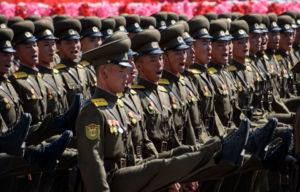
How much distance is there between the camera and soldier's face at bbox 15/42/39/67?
6871mm

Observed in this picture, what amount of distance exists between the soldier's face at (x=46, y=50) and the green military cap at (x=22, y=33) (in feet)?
1.14

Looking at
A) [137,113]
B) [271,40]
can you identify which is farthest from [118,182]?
[271,40]

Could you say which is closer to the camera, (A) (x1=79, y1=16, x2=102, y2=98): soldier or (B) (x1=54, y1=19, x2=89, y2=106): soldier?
(B) (x1=54, y1=19, x2=89, y2=106): soldier

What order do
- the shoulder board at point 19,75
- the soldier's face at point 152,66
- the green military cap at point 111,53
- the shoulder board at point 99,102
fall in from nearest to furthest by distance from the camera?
1. the shoulder board at point 99,102
2. the green military cap at point 111,53
3. the soldier's face at point 152,66
4. the shoulder board at point 19,75

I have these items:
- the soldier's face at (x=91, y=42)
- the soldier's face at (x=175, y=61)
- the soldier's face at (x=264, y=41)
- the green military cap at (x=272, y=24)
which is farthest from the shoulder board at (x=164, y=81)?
the green military cap at (x=272, y=24)

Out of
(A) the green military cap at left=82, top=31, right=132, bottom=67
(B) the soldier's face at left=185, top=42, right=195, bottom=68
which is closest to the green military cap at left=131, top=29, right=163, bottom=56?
(B) the soldier's face at left=185, top=42, right=195, bottom=68

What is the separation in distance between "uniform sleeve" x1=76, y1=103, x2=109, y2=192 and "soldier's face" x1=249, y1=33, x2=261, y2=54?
586cm

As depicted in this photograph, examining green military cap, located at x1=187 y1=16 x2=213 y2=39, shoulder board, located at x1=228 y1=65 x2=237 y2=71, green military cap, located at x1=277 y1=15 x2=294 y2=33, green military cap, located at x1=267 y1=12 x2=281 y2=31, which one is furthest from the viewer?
green military cap, located at x1=277 y1=15 x2=294 y2=33

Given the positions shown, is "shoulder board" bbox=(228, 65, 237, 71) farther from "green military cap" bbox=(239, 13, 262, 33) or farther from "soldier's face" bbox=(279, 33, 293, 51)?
"soldier's face" bbox=(279, 33, 293, 51)

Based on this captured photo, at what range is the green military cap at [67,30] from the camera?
8031 millimetres

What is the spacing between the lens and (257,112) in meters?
9.00

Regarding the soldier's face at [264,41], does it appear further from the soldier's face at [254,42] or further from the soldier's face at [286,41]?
the soldier's face at [286,41]

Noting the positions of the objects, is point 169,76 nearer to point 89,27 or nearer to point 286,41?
point 89,27

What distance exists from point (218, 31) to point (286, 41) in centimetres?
366
